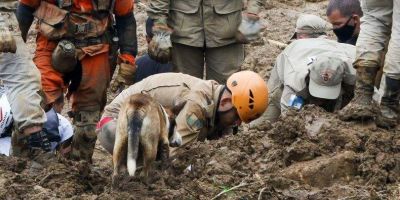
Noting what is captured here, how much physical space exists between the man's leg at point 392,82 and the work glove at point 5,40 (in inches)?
106

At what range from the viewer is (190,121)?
6.80m

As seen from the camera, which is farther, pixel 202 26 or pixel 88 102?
pixel 202 26

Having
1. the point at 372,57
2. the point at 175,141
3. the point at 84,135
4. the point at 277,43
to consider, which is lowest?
the point at 277,43

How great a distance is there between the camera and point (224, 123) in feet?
24.3

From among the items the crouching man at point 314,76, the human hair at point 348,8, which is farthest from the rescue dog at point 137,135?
the human hair at point 348,8

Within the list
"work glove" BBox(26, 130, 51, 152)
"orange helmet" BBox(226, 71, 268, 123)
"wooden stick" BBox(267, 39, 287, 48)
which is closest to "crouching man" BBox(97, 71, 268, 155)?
"orange helmet" BBox(226, 71, 268, 123)

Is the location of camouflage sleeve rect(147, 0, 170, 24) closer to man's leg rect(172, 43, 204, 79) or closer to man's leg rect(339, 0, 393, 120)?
man's leg rect(172, 43, 204, 79)

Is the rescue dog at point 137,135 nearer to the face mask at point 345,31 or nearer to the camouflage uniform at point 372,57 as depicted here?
the camouflage uniform at point 372,57

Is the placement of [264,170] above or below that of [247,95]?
below

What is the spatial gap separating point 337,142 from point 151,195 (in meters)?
1.74

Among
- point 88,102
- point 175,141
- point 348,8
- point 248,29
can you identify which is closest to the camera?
point 175,141

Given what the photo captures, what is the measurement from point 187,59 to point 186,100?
1.77m

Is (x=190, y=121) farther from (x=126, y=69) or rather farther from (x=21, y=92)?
(x=126, y=69)

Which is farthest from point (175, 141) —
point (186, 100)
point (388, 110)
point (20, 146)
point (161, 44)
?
point (161, 44)
